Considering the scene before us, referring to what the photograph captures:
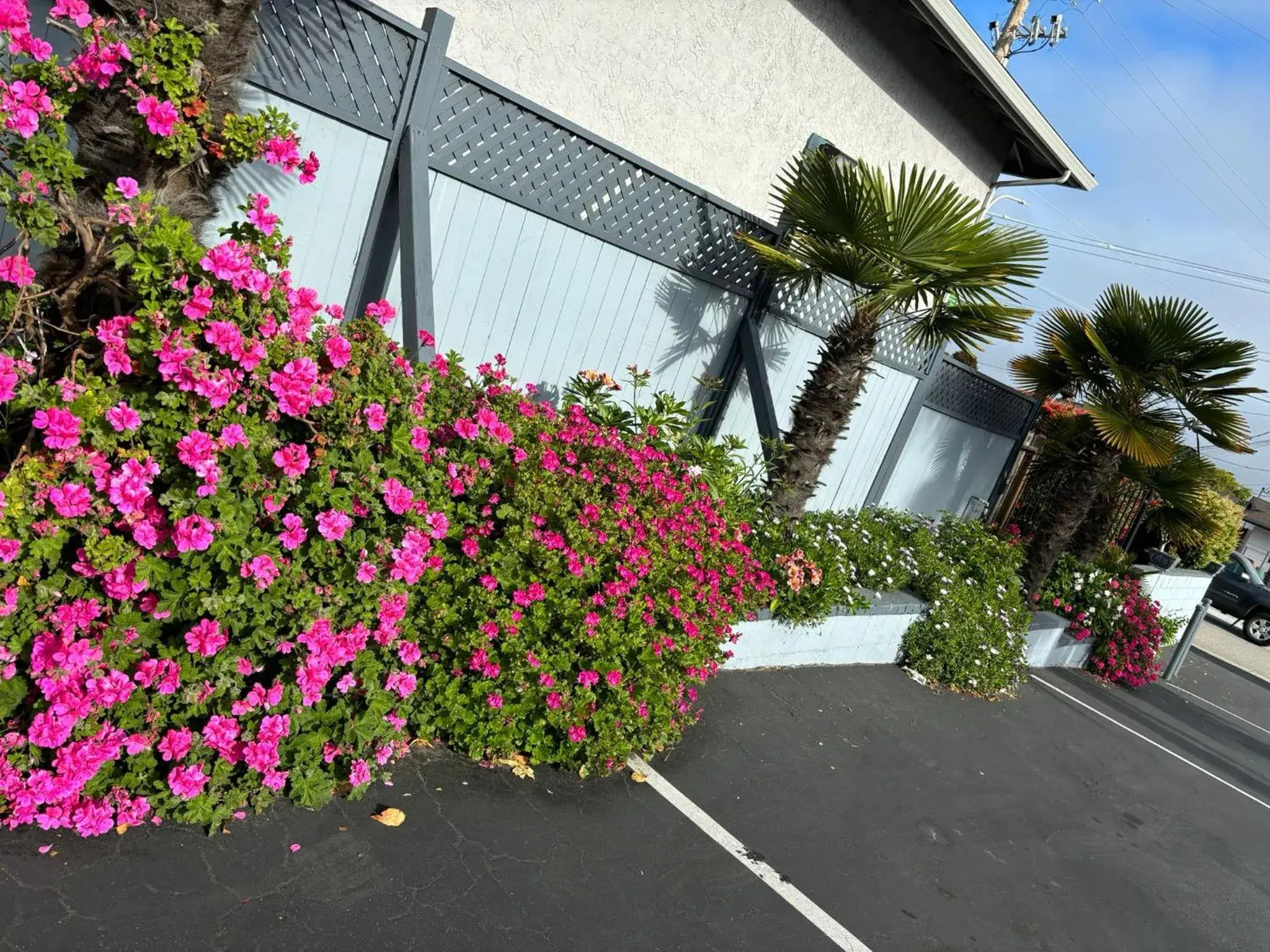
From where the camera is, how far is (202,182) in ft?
10.6

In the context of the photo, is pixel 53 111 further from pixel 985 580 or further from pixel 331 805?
pixel 985 580

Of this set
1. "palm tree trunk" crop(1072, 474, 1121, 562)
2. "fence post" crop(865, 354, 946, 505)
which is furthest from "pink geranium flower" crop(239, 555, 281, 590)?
"palm tree trunk" crop(1072, 474, 1121, 562)

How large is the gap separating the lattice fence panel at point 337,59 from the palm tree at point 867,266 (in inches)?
108

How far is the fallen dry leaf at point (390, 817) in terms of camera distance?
3096 mm

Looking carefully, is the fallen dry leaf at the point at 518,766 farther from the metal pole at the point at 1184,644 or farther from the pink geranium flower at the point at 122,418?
the metal pole at the point at 1184,644

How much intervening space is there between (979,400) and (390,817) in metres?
8.86

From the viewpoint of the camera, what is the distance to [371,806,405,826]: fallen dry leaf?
3.10 metres

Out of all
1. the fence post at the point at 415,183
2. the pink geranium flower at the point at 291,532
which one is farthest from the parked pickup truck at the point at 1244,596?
the pink geranium flower at the point at 291,532

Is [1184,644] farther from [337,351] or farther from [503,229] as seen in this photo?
[337,351]

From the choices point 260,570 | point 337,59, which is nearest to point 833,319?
point 337,59

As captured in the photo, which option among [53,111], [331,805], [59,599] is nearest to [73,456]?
[59,599]

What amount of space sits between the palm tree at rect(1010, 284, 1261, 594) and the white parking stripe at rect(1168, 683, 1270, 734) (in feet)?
9.48

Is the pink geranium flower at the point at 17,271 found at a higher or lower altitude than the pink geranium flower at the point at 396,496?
higher

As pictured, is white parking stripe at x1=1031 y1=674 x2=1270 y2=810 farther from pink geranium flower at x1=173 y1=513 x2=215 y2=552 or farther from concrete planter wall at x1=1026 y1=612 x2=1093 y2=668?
pink geranium flower at x1=173 y1=513 x2=215 y2=552
